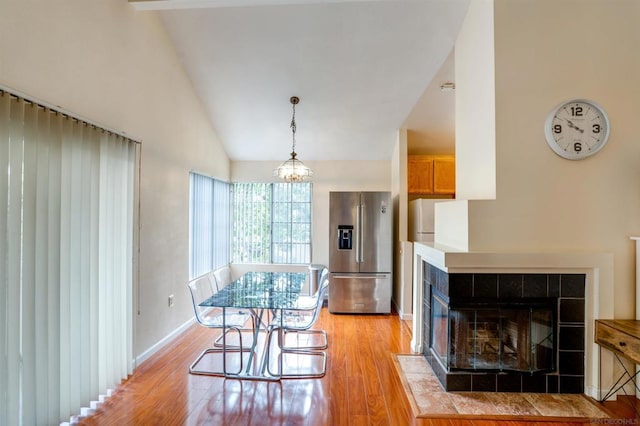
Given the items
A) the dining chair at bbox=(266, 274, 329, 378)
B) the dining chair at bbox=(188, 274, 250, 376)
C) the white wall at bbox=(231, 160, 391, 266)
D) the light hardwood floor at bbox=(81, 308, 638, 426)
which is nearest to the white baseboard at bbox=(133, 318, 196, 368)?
the light hardwood floor at bbox=(81, 308, 638, 426)

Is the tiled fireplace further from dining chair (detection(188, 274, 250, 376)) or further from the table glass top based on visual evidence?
dining chair (detection(188, 274, 250, 376))

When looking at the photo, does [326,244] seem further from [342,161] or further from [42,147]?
[42,147]

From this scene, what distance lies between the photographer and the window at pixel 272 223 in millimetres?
5566

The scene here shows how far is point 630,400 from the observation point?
2.47 m

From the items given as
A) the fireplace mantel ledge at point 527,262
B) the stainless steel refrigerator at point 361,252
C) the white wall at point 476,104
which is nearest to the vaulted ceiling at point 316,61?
the white wall at point 476,104

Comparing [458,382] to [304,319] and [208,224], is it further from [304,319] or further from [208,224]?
[208,224]

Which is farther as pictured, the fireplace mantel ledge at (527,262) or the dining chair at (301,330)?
the dining chair at (301,330)

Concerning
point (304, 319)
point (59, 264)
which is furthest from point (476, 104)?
point (59, 264)

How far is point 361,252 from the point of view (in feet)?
15.6

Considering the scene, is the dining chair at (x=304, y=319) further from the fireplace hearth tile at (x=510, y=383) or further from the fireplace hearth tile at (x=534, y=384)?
the fireplace hearth tile at (x=534, y=384)

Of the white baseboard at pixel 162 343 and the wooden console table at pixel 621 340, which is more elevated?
the wooden console table at pixel 621 340

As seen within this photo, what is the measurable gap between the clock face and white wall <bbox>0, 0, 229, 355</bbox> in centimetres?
339

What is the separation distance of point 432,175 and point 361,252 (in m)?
1.55

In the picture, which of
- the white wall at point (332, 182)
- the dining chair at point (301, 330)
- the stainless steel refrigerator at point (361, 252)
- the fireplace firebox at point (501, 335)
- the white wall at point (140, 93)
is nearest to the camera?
the white wall at point (140, 93)
